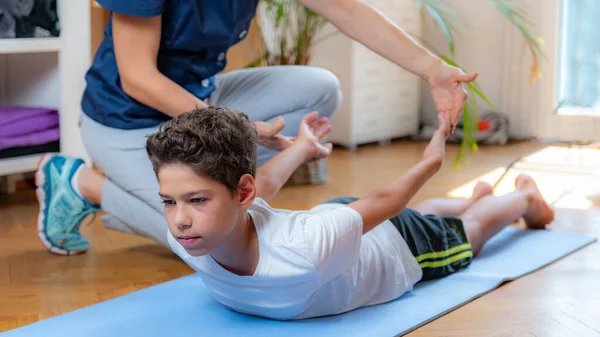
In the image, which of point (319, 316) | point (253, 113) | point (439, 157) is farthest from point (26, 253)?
point (439, 157)

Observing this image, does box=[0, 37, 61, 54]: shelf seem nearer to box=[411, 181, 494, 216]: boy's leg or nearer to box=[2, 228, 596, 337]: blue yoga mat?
box=[2, 228, 596, 337]: blue yoga mat

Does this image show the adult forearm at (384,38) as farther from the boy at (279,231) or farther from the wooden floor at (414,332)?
the wooden floor at (414,332)

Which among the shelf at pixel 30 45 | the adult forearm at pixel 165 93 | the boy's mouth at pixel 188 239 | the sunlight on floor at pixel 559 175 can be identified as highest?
the shelf at pixel 30 45

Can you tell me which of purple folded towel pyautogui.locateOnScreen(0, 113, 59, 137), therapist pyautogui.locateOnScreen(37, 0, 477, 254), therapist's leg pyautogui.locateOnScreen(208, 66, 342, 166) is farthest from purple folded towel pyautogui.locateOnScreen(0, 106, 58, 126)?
therapist's leg pyautogui.locateOnScreen(208, 66, 342, 166)

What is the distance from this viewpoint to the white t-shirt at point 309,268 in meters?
1.52

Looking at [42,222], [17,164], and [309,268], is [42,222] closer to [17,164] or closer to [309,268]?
[17,164]

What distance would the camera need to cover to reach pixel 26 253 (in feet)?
7.30

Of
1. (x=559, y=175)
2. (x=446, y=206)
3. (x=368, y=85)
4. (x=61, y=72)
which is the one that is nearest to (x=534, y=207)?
(x=446, y=206)

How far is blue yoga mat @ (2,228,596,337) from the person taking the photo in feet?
5.31

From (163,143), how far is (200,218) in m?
0.13

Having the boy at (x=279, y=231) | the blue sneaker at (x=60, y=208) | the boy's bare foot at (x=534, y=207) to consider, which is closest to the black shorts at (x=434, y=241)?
the boy at (x=279, y=231)

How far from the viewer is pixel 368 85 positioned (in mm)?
3900

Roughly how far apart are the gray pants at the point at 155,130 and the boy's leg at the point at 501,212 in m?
0.53

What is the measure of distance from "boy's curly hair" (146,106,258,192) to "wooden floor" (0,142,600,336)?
0.47 meters
